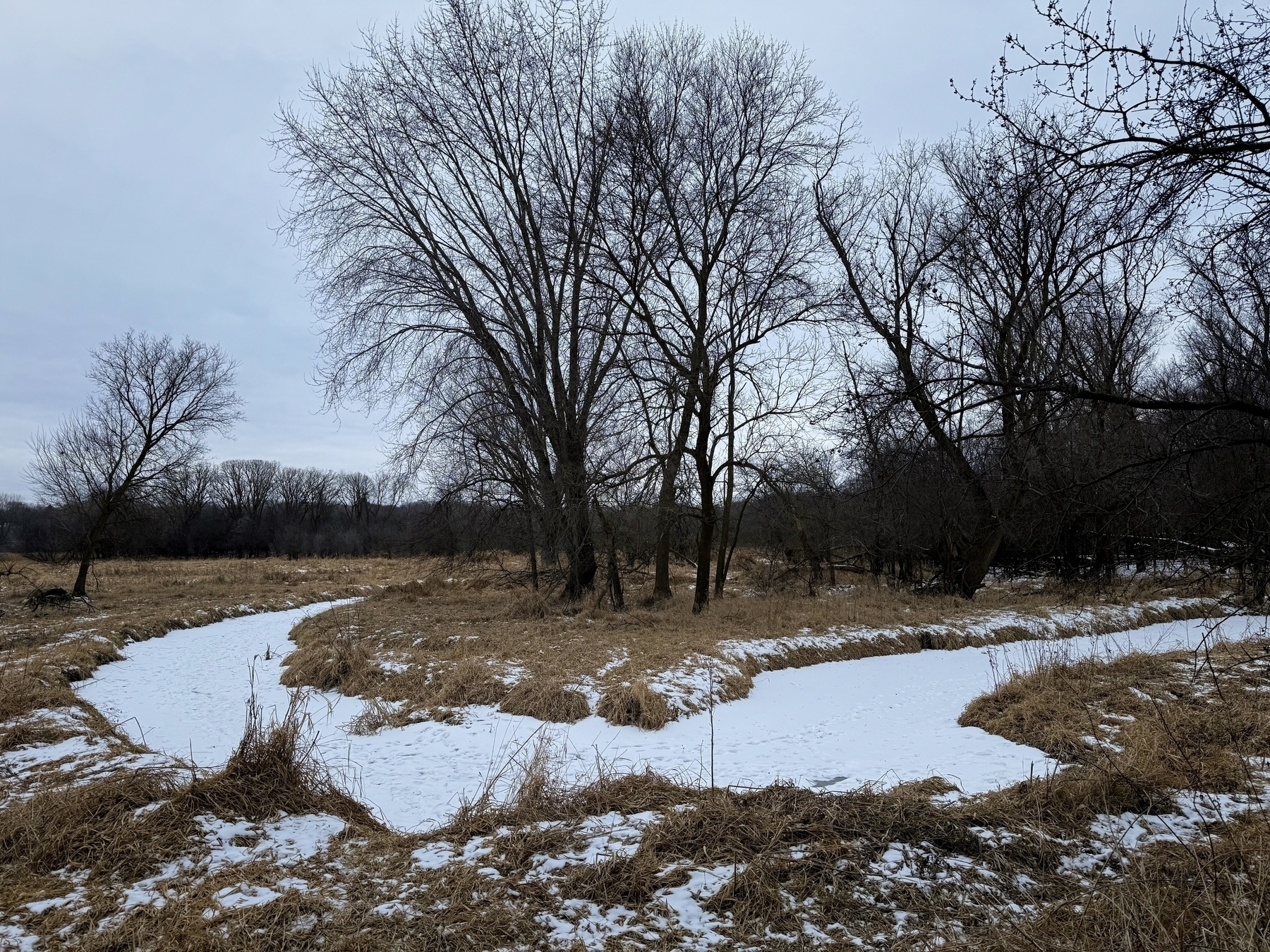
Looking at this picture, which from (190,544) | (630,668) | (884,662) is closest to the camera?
(630,668)

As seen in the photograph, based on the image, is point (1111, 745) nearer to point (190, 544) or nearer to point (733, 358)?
point (733, 358)

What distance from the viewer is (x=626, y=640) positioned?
12.0m

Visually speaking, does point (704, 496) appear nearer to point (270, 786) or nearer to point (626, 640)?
point (626, 640)

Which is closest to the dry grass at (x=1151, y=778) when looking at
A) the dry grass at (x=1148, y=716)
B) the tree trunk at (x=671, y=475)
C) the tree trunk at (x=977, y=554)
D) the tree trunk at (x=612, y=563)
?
the dry grass at (x=1148, y=716)

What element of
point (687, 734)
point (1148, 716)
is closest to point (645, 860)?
point (687, 734)

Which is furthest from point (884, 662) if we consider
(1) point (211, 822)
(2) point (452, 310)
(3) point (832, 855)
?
(2) point (452, 310)

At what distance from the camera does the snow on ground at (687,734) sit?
614 cm

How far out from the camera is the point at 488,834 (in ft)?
13.8

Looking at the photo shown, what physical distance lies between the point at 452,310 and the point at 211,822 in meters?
13.9

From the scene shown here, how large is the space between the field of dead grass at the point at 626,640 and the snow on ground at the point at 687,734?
37 cm

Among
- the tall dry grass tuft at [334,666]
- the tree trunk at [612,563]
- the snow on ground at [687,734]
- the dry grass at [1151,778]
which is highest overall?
the tree trunk at [612,563]

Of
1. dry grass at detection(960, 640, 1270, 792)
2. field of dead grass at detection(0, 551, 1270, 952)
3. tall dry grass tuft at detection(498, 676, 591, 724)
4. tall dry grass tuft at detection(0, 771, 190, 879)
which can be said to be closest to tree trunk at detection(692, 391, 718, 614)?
tall dry grass tuft at detection(498, 676, 591, 724)

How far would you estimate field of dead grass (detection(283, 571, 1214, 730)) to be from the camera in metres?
9.05

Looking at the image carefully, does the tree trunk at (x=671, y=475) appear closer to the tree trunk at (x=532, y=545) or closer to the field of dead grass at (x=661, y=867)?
the tree trunk at (x=532, y=545)
